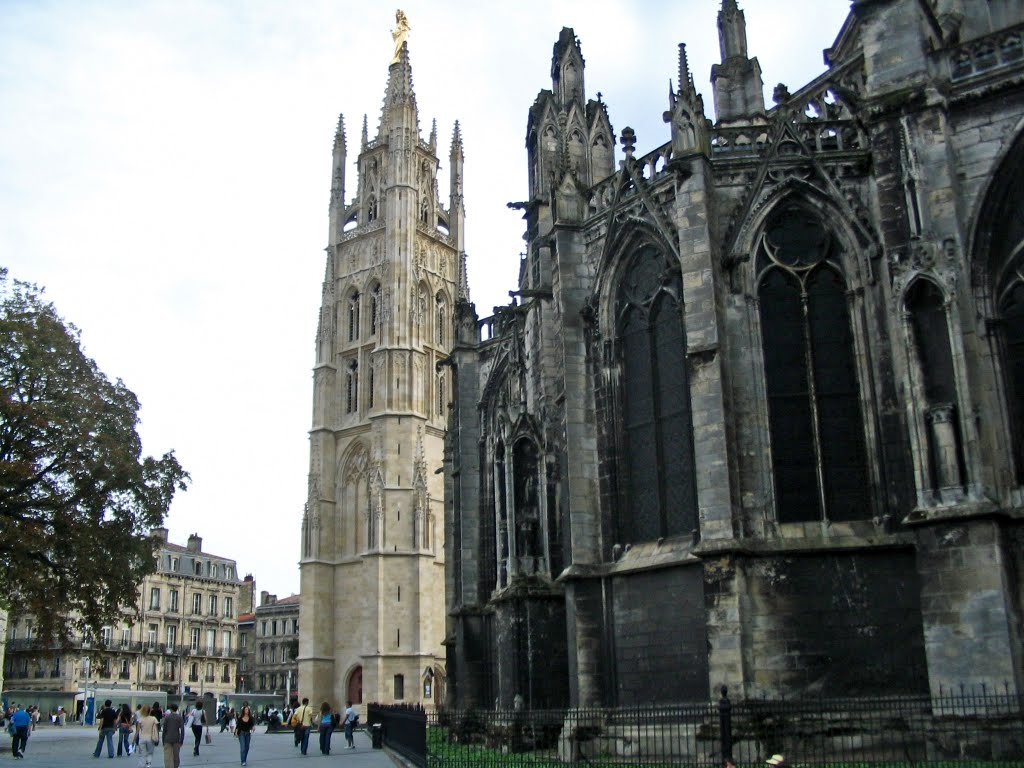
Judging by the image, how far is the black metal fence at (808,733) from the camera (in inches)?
552

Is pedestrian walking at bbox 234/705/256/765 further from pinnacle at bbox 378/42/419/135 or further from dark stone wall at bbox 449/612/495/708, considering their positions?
pinnacle at bbox 378/42/419/135

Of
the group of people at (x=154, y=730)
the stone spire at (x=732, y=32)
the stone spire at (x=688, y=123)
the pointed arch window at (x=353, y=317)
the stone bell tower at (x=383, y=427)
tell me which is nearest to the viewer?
the group of people at (x=154, y=730)

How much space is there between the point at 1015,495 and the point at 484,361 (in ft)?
53.7

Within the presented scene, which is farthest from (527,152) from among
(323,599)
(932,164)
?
(323,599)

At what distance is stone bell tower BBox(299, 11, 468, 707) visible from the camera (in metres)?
52.9

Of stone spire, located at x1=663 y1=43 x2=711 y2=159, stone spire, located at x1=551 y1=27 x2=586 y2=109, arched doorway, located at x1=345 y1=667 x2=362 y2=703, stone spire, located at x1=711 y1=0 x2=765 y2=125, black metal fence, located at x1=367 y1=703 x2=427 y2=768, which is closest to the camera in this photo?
black metal fence, located at x1=367 y1=703 x2=427 y2=768

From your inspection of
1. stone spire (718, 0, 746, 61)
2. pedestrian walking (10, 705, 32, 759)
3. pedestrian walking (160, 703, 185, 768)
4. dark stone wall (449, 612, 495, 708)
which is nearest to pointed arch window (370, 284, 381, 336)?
dark stone wall (449, 612, 495, 708)

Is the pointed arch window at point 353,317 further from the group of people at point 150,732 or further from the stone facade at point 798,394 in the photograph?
the stone facade at point 798,394

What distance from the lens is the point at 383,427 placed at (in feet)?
180

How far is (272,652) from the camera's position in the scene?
83312mm

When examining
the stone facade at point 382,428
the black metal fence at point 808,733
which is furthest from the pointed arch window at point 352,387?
the black metal fence at point 808,733

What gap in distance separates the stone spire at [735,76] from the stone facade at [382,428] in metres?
27.3

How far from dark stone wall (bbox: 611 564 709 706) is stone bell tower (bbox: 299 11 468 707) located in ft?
115

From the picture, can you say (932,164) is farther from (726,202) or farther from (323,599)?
(323,599)
